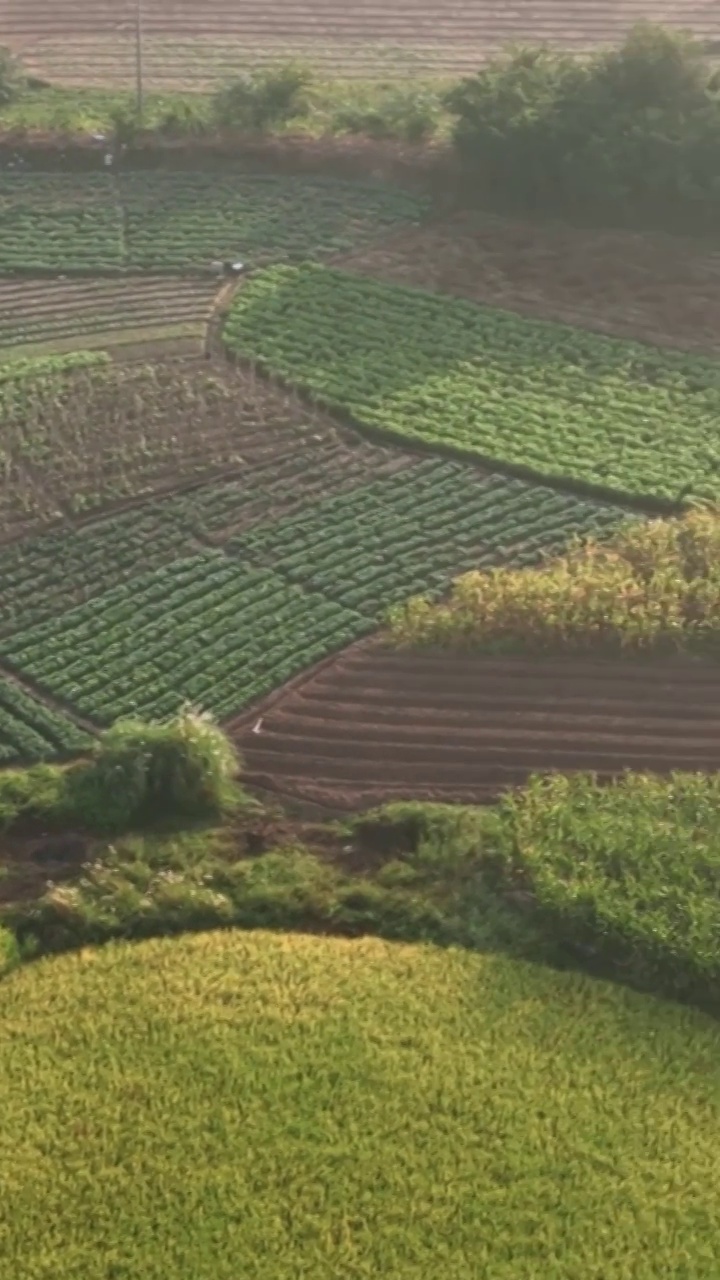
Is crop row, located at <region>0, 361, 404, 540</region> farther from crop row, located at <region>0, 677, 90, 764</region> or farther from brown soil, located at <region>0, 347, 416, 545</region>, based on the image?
crop row, located at <region>0, 677, 90, 764</region>

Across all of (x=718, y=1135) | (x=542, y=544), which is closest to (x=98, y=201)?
(x=542, y=544)

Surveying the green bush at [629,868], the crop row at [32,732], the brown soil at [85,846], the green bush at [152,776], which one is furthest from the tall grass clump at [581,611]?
the crop row at [32,732]

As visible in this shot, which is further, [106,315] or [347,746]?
[106,315]

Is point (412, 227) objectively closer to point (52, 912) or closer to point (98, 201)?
point (98, 201)

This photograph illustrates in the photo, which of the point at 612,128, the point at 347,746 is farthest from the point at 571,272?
the point at 347,746

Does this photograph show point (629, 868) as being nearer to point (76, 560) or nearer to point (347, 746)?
point (347, 746)

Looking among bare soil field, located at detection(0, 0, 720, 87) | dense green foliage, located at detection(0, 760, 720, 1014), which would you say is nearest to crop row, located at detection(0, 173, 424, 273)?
bare soil field, located at detection(0, 0, 720, 87)
